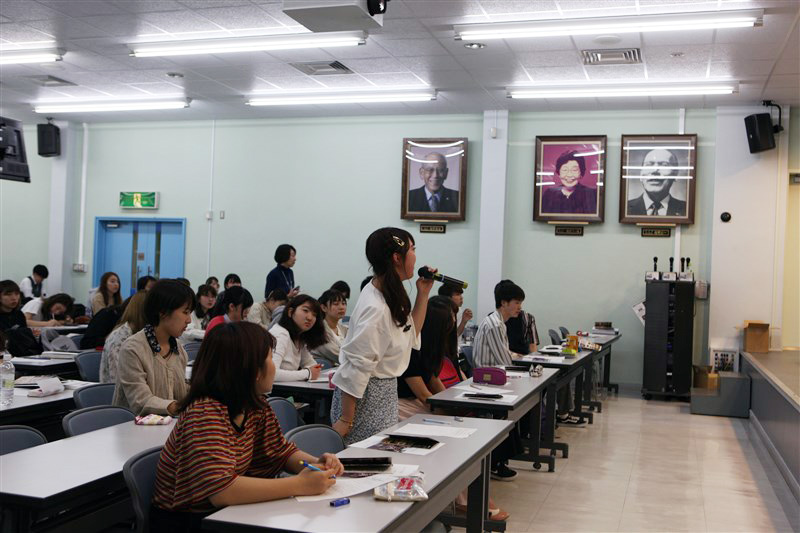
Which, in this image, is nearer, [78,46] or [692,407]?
[78,46]

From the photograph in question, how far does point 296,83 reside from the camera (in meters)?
9.87

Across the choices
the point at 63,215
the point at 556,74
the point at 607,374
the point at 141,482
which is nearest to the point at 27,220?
the point at 63,215

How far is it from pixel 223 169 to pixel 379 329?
940 centimetres

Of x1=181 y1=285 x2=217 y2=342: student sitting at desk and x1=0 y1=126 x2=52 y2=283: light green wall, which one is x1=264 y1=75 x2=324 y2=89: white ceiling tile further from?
x1=0 y1=126 x2=52 y2=283: light green wall

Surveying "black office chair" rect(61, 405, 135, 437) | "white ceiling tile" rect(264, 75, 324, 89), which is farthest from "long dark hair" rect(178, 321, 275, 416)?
"white ceiling tile" rect(264, 75, 324, 89)

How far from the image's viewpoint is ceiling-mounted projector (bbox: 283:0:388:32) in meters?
5.70

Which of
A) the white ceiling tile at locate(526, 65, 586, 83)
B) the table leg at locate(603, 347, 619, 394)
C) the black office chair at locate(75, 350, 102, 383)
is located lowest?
the table leg at locate(603, 347, 619, 394)

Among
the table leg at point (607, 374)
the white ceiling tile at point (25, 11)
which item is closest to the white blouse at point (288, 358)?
the white ceiling tile at point (25, 11)

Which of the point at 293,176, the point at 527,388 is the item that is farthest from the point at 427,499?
the point at 293,176

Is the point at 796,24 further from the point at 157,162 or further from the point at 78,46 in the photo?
the point at 157,162

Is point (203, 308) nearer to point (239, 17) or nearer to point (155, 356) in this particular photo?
point (239, 17)

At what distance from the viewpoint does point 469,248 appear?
11.3 metres

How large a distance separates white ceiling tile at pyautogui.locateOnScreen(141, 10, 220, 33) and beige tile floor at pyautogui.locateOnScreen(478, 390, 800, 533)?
4988 millimetres

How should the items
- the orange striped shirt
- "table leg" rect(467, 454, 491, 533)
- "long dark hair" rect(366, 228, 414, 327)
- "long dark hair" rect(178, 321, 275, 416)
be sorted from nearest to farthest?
the orange striped shirt, "long dark hair" rect(178, 321, 275, 416), "long dark hair" rect(366, 228, 414, 327), "table leg" rect(467, 454, 491, 533)
